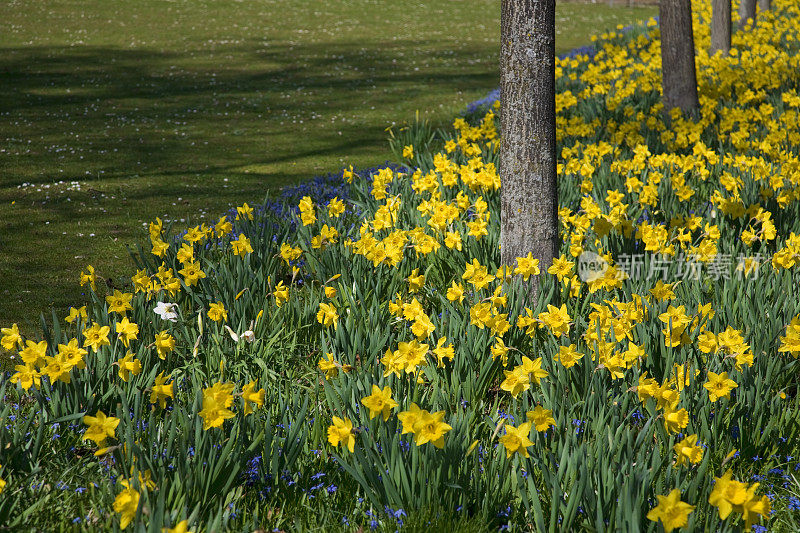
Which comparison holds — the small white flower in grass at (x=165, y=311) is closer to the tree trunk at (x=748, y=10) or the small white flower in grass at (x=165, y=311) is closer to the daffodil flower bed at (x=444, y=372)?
the daffodil flower bed at (x=444, y=372)

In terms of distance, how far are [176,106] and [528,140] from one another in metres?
8.17

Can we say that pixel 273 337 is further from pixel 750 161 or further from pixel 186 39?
pixel 186 39

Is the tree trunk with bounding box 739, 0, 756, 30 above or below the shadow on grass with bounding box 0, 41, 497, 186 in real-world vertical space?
above

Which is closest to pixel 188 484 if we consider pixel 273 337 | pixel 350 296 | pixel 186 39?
pixel 273 337

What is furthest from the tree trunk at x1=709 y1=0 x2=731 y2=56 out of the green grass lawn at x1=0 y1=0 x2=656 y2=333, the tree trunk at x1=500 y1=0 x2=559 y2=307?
the tree trunk at x1=500 y1=0 x2=559 y2=307

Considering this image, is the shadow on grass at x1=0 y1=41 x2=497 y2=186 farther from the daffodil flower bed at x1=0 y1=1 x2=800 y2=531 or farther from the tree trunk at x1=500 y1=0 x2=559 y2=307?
the tree trunk at x1=500 y1=0 x2=559 y2=307

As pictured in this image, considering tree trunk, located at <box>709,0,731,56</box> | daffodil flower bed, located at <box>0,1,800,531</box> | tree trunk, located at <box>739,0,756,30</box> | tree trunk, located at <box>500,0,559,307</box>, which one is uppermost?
tree trunk, located at <box>739,0,756,30</box>

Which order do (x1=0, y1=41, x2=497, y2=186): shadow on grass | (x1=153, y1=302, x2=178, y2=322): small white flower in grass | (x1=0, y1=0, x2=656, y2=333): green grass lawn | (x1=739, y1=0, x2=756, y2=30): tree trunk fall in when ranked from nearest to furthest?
(x1=153, y1=302, x2=178, y2=322): small white flower in grass → (x1=0, y1=0, x2=656, y2=333): green grass lawn → (x1=0, y1=41, x2=497, y2=186): shadow on grass → (x1=739, y1=0, x2=756, y2=30): tree trunk

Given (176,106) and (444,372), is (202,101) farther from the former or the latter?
(444,372)

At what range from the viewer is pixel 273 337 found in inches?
135

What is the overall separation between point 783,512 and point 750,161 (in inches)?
144

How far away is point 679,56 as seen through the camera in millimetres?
7773

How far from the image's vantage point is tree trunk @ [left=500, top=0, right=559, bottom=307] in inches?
151

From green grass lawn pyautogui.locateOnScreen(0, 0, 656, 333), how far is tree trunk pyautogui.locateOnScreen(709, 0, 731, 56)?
3.61 metres
